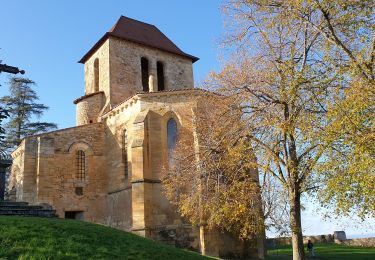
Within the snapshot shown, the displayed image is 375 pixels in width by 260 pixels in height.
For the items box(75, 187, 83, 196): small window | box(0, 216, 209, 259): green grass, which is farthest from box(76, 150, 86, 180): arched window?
box(0, 216, 209, 259): green grass

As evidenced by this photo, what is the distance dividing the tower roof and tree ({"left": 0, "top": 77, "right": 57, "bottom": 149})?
35.0 ft

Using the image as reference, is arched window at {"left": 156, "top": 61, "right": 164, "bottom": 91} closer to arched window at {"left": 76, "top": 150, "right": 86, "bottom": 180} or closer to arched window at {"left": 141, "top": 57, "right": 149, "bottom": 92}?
arched window at {"left": 141, "top": 57, "right": 149, "bottom": 92}

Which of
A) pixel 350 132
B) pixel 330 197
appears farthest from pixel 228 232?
pixel 350 132

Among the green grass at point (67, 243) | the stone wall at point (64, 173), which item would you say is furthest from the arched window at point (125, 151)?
the green grass at point (67, 243)

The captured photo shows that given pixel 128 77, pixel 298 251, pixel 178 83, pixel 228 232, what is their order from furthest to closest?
pixel 178 83 → pixel 128 77 → pixel 228 232 → pixel 298 251

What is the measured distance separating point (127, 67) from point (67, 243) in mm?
19724

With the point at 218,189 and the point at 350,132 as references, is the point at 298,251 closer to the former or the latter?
the point at 218,189

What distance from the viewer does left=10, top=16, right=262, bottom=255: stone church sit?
19.4 metres

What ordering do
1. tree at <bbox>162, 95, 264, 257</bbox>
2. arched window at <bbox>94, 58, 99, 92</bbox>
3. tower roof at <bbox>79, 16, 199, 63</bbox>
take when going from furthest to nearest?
arched window at <bbox>94, 58, 99, 92</bbox> < tower roof at <bbox>79, 16, 199, 63</bbox> < tree at <bbox>162, 95, 264, 257</bbox>

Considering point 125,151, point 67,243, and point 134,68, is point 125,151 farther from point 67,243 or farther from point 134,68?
point 67,243

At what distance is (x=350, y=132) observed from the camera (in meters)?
9.72

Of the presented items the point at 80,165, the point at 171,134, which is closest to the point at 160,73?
the point at 80,165

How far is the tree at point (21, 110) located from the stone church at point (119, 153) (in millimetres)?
12308

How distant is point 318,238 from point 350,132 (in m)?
23.1
